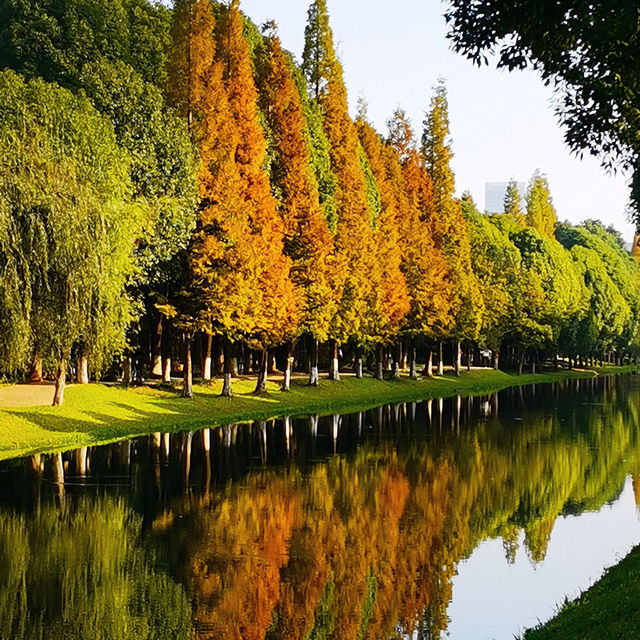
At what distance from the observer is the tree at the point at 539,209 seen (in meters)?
126

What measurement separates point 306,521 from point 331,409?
1237 inches

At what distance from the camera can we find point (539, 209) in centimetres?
12644

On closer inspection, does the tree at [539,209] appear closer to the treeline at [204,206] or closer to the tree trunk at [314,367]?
the treeline at [204,206]

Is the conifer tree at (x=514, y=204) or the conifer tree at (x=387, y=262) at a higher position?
the conifer tree at (x=514, y=204)

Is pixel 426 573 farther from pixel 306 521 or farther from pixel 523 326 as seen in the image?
pixel 523 326

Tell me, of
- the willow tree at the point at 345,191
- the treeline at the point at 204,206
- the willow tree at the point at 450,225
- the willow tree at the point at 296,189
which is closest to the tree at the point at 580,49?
the treeline at the point at 204,206

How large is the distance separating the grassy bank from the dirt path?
1.05 meters

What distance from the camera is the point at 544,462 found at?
32.0 metres

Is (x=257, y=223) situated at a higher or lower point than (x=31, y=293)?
higher

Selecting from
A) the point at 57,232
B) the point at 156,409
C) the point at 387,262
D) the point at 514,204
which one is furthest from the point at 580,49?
the point at 514,204

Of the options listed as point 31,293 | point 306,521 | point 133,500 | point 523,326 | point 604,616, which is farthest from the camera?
point 523,326

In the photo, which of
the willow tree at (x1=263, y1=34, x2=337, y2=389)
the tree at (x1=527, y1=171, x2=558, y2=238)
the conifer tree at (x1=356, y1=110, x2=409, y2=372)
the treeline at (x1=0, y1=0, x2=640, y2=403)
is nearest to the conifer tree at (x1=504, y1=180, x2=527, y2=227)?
the tree at (x1=527, y1=171, x2=558, y2=238)

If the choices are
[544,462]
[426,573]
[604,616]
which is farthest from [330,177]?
[604,616]

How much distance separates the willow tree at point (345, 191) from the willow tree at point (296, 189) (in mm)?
4141
